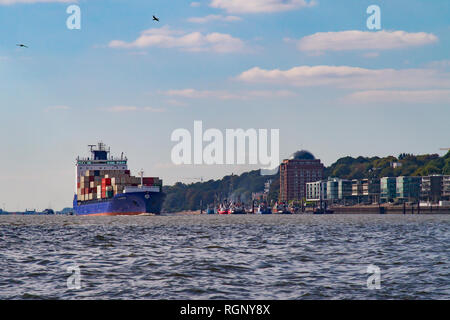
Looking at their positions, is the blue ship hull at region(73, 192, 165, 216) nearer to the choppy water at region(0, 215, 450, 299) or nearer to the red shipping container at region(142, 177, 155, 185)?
the red shipping container at region(142, 177, 155, 185)

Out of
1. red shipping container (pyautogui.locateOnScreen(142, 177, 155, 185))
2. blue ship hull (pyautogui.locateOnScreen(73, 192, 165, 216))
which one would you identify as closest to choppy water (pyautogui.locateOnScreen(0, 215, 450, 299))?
blue ship hull (pyautogui.locateOnScreen(73, 192, 165, 216))

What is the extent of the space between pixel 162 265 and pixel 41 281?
814 cm

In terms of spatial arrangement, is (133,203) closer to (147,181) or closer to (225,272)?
(147,181)

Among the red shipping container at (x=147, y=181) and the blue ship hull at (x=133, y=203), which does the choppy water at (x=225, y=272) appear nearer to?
the blue ship hull at (x=133, y=203)

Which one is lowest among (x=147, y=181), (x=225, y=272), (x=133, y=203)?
(x=225, y=272)

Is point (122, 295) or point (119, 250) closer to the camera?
point (122, 295)

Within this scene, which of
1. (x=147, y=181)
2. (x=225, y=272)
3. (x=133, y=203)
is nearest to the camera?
(x=225, y=272)

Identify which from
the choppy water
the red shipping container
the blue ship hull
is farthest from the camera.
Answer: the red shipping container

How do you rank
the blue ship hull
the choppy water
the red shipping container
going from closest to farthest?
the choppy water, the blue ship hull, the red shipping container

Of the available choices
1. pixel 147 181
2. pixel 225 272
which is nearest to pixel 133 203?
pixel 147 181

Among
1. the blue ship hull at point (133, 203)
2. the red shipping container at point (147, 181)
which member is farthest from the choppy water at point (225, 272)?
the red shipping container at point (147, 181)
